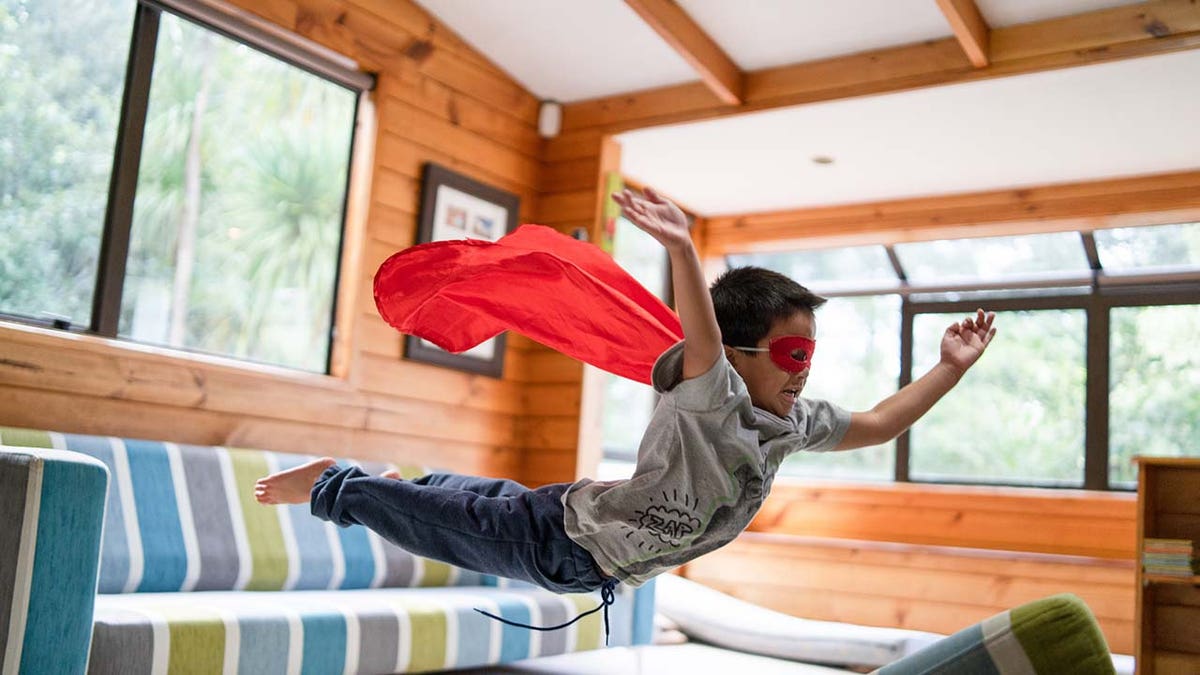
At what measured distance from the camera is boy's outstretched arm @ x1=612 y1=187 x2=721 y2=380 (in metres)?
1.86

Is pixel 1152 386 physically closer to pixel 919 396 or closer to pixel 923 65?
pixel 923 65

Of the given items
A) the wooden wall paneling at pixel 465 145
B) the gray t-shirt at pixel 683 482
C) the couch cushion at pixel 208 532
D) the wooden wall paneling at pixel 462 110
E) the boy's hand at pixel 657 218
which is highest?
the wooden wall paneling at pixel 462 110

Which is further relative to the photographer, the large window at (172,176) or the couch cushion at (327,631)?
the large window at (172,176)

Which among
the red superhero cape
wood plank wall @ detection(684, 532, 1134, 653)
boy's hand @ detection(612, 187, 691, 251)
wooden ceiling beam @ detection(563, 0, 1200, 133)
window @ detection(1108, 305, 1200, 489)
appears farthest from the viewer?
window @ detection(1108, 305, 1200, 489)

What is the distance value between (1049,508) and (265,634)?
376cm

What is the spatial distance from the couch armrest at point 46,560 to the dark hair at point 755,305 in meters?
1.35

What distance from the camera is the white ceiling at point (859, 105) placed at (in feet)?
14.4

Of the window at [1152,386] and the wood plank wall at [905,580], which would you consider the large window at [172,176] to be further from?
the window at [1152,386]

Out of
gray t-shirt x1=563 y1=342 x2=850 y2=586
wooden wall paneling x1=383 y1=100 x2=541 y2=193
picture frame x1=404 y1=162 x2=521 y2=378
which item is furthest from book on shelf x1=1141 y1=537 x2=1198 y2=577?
wooden wall paneling x1=383 y1=100 x2=541 y2=193

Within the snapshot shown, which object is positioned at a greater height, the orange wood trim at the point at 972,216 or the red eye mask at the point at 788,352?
the orange wood trim at the point at 972,216

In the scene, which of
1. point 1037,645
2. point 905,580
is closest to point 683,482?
point 1037,645

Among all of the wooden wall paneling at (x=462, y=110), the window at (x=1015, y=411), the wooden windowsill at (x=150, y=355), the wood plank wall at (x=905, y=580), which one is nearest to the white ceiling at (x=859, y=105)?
the wooden wall paneling at (x=462, y=110)

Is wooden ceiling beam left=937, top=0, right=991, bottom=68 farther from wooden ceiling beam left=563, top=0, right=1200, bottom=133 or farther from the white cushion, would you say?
the white cushion

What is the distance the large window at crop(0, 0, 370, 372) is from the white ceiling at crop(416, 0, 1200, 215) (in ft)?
2.71
